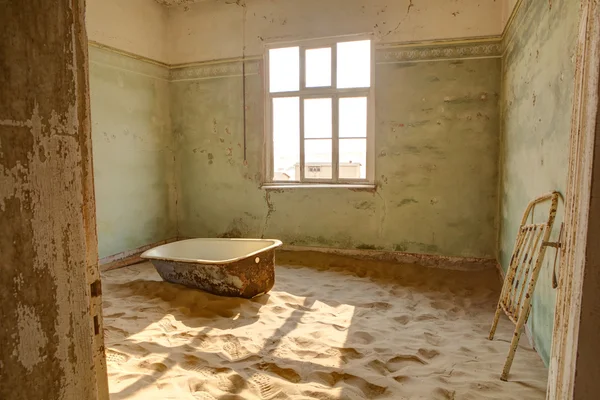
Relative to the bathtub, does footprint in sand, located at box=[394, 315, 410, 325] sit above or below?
below

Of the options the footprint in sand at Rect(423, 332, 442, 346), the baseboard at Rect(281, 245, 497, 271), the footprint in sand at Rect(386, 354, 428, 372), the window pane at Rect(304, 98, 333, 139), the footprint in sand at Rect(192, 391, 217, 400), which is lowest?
the footprint in sand at Rect(423, 332, 442, 346)

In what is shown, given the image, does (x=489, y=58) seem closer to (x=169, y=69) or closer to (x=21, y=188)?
(x=169, y=69)

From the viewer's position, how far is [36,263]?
79cm

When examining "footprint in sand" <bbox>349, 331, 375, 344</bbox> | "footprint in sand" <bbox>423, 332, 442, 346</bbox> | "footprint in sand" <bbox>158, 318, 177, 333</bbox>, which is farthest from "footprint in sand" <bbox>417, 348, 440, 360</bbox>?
"footprint in sand" <bbox>158, 318, 177, 333</bbox>

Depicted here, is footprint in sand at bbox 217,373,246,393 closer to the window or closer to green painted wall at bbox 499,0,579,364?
green painted wall at bbox 499,0,579,364

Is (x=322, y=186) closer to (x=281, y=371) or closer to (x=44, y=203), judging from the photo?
(x=281, y=371)

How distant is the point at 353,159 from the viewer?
475cm

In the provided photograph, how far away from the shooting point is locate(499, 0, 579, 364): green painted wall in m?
1.98

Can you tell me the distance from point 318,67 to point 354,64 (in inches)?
16.7

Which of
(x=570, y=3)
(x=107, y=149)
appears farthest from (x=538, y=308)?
(x=107, y=149)

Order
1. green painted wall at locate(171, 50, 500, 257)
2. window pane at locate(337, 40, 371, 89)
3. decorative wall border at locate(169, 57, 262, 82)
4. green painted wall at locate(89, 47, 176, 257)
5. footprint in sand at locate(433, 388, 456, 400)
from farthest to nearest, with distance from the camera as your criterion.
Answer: decorative wall border at locate(169, 57, 262, 82), window pane at locate(337, 40, 371, 89), green painted wall at locate(89, 47, 176, 257), green painted wall at locate(171, 50, 500, 257), footprint in sand at locate(433, 388, 456, 400)

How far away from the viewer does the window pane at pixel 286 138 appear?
4906mm

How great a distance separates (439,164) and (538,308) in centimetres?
224

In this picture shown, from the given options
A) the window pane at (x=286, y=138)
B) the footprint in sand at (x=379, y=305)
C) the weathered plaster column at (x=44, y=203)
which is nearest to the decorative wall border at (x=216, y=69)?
the window pane at (x=286, y=138)
